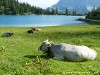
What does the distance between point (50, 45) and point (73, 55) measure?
205 centimetres

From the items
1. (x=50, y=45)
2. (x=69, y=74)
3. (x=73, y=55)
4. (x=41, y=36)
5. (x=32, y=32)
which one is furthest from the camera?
(x=32, y=32)

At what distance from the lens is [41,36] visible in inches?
1441

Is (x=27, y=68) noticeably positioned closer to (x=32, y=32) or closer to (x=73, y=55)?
(x=73, y=55)

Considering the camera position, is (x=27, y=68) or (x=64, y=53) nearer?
(x=27, y=68)

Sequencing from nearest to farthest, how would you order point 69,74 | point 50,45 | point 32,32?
point 69,74 → point 50,45 → point 32,32

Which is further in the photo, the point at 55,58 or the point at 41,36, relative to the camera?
the point at 41,36

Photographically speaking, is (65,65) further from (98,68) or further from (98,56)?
(98,56)

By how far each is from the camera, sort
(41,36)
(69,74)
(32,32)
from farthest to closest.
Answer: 1. (32,32)
2. (41,36)
3. (69,74)

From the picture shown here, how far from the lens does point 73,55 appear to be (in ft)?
56.8

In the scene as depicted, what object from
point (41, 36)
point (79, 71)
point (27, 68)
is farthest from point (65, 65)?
point (41, 36)

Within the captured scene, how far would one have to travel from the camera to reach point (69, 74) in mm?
14023

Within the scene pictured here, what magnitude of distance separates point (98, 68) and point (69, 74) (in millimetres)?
2470

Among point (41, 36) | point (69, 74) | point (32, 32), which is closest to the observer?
point (69, 74)

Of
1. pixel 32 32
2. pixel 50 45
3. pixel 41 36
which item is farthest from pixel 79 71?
pixel 32 32
